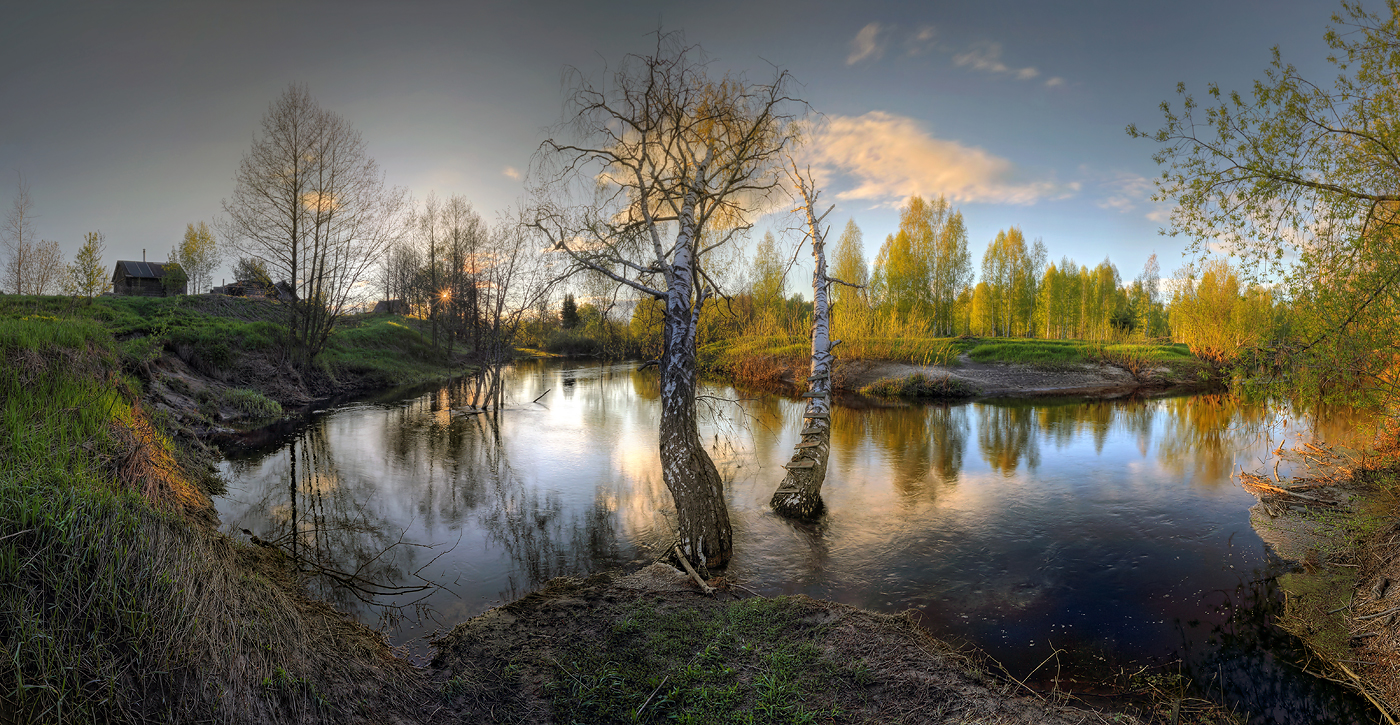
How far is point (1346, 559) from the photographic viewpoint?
662cm

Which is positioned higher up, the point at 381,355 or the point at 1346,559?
the point at 381,355

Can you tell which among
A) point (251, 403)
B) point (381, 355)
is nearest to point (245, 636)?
point (251, 403)

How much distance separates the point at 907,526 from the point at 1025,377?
22900 mm

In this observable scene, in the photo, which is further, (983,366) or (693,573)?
(983,366)

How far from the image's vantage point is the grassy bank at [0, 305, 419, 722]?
2664 mm

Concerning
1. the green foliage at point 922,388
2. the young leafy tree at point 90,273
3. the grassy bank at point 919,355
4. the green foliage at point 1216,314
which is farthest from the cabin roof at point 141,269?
the green foliage at point 1216,314

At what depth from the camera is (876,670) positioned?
4.19m

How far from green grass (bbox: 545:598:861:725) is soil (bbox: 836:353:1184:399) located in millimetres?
21907

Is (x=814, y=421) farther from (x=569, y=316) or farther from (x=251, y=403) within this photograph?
(x=569, y=316)

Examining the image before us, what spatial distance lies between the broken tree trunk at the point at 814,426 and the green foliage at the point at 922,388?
50.8 feet

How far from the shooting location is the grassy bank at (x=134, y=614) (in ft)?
8.74

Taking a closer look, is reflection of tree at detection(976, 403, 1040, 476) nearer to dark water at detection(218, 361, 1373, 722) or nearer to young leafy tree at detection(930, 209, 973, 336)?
dark water at detection(218, 361, 1373, 722)

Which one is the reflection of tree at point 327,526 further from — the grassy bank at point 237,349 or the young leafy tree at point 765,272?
the young leafy tree at point 765,272

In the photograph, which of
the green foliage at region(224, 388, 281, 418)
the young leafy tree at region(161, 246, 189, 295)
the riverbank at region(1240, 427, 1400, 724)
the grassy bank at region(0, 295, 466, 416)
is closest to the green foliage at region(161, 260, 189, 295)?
the young leafy tree at region(161, 246, 189, 295)
